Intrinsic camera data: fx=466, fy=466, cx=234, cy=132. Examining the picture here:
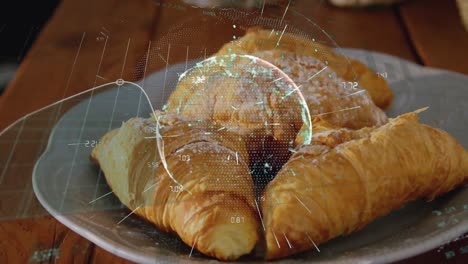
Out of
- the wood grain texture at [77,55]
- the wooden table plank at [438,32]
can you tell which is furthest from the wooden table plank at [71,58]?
the wooden table plank at [438,32]

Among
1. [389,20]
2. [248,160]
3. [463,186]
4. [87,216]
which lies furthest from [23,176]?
[389,20]

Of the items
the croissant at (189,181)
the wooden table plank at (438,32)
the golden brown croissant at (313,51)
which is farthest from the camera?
the wooden table plank at (438,32)

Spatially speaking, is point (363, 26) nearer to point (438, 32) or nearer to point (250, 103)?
point (438, 32)

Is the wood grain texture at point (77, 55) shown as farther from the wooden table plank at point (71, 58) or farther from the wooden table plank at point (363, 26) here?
the wooden table plank at point (363, 26)

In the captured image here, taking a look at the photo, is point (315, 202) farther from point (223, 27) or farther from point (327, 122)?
point (223, 27)

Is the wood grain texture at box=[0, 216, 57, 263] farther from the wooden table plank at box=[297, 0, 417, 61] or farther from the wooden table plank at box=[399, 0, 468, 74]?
the wooden table plank at box=[399, 0, 468, 74]

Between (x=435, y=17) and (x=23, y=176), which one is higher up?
(x=435, y=17)

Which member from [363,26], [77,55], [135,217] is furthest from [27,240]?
[363,26]
